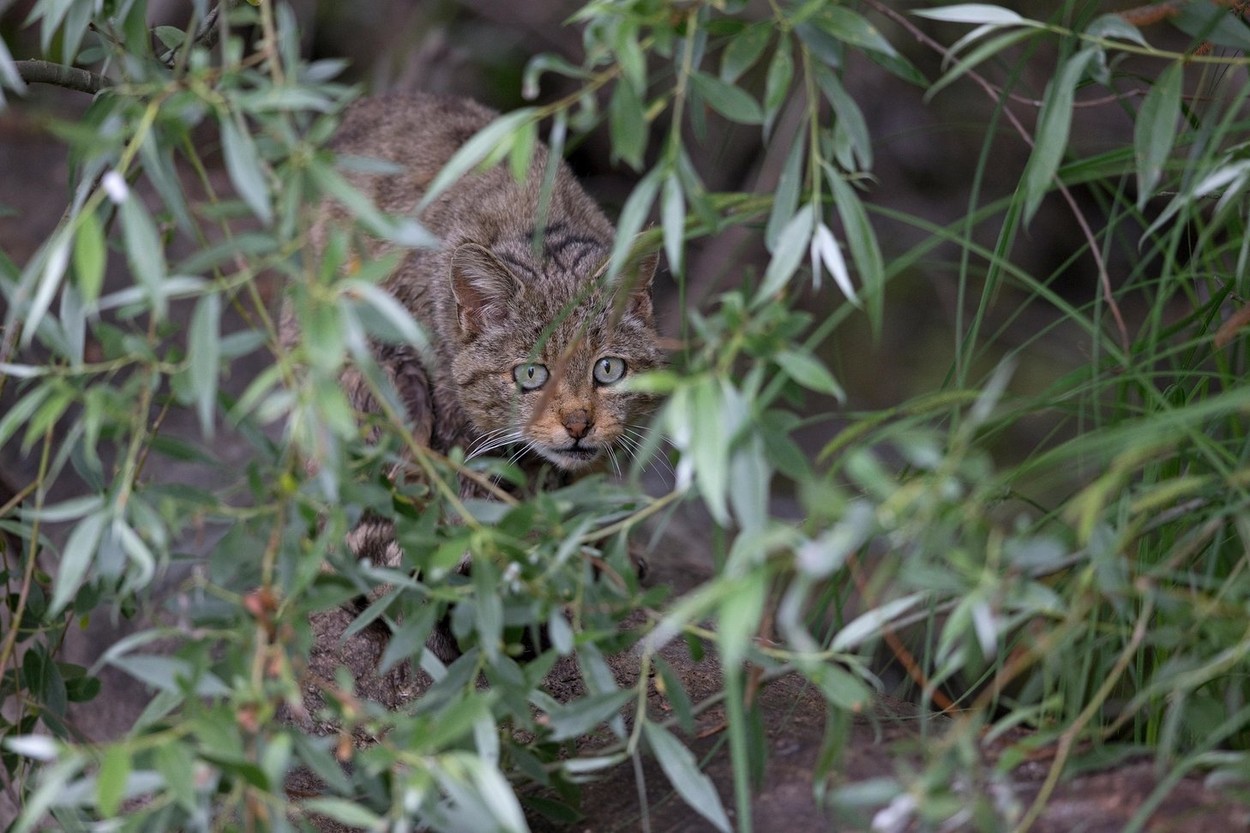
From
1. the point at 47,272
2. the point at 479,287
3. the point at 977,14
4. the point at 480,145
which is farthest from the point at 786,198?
the point at 479,287

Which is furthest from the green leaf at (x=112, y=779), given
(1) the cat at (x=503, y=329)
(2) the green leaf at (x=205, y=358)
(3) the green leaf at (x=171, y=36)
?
(1) the cat at (x=503, y=329)

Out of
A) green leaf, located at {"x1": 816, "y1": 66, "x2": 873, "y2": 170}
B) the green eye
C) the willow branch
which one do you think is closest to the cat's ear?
the green eye

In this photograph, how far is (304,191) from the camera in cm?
158

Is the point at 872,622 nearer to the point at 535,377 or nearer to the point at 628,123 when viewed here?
the point at 628,123

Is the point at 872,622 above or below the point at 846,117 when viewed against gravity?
below

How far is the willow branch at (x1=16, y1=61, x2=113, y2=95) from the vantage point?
8.35 feet

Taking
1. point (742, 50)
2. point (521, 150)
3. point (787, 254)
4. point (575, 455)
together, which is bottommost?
point (575, 455)

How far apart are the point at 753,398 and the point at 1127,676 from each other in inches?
54.7

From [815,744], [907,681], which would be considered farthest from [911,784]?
[907,681]

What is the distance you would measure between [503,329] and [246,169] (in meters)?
1.81

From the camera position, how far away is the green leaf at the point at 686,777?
174 cm

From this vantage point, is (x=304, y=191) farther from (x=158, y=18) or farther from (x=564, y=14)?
(x=564, y=14)

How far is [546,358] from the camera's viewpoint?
3.27 metres

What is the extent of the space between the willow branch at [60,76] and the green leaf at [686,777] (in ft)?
5.26
